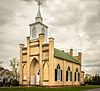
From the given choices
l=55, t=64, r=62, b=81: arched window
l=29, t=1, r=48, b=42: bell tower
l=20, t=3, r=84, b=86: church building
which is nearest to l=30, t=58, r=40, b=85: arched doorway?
l=20, t=3, r=84, b=86: church building

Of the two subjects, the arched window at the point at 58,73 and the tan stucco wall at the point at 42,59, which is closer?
the tan stucco wall at the point at 42,59

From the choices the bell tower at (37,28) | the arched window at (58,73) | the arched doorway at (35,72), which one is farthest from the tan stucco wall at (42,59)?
the bell tower at (37,28)

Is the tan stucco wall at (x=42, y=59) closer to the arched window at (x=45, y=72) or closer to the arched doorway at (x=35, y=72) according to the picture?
the arched window at (x=45, y=72)

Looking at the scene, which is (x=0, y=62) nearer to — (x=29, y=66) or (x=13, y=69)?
(x=13, y=69)

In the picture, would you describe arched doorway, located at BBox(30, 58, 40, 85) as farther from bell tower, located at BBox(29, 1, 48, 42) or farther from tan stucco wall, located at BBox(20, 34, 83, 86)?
bell tower, located at BBox(29, 1, 48, 42)

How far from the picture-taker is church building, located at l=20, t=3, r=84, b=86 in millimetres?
41156

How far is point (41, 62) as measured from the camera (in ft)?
139

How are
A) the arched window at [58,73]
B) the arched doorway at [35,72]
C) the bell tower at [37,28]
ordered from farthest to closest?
1. the bell tower at [37,28]
2. the arched doorway at [35,72]
3. the arched window at [58,73]

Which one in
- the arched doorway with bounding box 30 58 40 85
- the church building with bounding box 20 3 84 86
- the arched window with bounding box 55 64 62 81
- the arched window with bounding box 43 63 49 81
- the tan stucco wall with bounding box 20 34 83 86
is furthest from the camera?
the arched doorway with bounding box 30 58 40 85

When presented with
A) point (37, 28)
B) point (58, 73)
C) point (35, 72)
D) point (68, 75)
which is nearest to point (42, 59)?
point (58, 73)

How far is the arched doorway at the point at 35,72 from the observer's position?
4456 centimetres

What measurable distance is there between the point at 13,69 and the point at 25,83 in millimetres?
24468

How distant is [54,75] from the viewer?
136 feet

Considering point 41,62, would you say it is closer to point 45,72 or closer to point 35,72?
point 45,72
